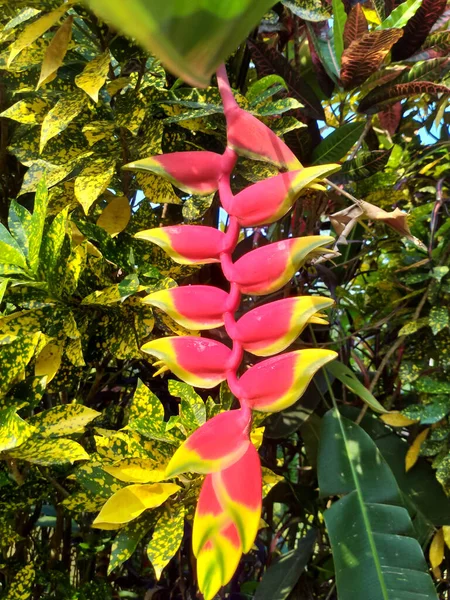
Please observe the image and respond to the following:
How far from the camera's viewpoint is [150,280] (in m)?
0.47

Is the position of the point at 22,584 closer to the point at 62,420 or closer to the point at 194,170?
the point at 62,420

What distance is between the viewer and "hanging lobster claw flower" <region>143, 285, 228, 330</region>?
22 centimetres

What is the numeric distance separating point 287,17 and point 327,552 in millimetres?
792

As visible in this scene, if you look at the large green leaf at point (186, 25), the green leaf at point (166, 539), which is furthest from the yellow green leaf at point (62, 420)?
the large green leaf at point (186, 25)

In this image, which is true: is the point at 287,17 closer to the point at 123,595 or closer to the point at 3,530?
the point at 3,530

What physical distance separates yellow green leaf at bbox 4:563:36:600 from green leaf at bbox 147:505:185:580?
20 centimetres

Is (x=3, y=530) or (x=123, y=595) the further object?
(x=123, y=595)

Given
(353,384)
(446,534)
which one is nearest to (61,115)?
(353,384)

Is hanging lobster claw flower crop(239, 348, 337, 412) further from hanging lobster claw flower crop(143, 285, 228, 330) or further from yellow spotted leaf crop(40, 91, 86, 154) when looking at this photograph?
yellow spotted leaf crop(40, 91, 86, 154)

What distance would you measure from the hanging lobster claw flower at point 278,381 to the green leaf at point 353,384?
42 cm

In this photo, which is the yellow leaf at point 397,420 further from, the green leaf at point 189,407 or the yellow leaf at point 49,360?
the yellow leaf at point 49,360

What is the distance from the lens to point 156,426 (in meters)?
Answer: 0.45

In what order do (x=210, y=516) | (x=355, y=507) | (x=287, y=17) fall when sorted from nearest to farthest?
(x=210, y=516)
(x=355, y=507)
(x=287, y=17)

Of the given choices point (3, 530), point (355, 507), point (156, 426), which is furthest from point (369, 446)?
point (3, 530)
